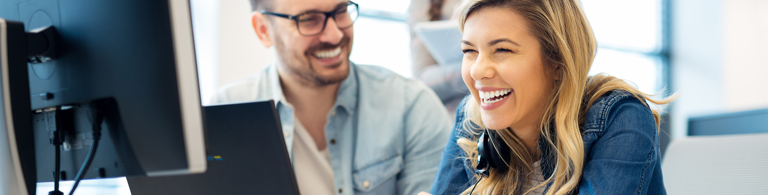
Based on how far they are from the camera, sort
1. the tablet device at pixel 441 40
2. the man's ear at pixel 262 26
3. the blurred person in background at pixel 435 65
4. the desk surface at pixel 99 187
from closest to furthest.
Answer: the desk surface at pixel 99 187
the man's ear at pixel 262 26
the blurred person in background at pixel 435 65
the tablet device at pixel 441 40

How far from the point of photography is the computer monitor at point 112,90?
59cm

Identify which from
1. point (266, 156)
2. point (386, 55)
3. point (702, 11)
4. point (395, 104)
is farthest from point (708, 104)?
point (266, 156)

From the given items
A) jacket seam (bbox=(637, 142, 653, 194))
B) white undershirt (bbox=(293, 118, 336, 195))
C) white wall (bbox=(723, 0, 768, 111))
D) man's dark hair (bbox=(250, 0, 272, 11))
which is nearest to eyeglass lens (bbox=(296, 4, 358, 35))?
man's dark hair (bbox=(250, 0, 272, 11))

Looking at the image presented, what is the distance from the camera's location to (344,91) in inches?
56.7

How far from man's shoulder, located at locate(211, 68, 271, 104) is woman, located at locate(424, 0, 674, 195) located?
0.68m

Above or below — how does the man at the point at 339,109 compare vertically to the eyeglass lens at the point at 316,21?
below

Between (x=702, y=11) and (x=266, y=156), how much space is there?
5.47 meters

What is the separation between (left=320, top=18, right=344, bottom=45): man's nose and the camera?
1.39 meters

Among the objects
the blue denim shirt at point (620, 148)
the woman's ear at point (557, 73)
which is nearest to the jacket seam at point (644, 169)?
the blue denim shirt at point (620, 148)

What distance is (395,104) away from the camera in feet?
4.68

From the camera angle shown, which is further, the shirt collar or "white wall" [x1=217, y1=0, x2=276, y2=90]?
"white wall" [x1=217, y1=0, x2=276, y2=90]

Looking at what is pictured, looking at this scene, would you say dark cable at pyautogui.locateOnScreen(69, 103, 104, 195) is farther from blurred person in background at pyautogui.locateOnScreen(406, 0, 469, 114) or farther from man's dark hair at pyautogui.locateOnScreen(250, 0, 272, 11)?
blurred person in background at pyautogui.locateOnScreen(406, 0, 469, 114)

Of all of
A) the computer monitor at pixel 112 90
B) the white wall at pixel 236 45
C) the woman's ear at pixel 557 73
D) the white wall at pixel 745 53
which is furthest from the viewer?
the white wall at pixel 745 53

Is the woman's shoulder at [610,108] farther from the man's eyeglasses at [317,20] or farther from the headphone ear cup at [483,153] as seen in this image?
the man's eyeglasses at [317,20]
